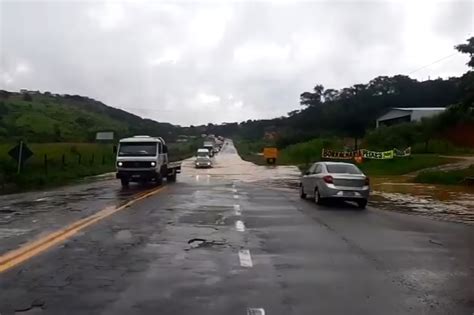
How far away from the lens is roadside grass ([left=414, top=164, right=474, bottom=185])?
35562 mm

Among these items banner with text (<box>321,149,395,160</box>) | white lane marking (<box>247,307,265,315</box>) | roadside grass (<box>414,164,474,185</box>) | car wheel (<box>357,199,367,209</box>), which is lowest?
white lane marking (<box>247,307,265,315</box>)

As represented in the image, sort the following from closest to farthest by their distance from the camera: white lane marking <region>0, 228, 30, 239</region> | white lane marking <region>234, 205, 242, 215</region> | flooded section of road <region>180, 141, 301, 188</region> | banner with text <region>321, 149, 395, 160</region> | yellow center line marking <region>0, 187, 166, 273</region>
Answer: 1. yellow center line marking <region>0, 187, 166, 273</region>
2. white lane marking <region>0, 228, 30, 239</region>
3. white lane marking <region>234, 205, 242, 215</region>
4. flooded section of road <region>180, 141, 301, 188</region>
5. banner with text <region>321, 149, 395, 160</region>

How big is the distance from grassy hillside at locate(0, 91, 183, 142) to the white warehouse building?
115 ft

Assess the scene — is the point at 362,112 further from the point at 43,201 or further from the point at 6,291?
the point at 6,291

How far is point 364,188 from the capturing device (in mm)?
20922

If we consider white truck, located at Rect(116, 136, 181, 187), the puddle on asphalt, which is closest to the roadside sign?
white truck, located at Rect(116, 136, 181, 187)

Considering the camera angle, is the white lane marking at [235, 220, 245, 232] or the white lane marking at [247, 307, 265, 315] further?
the white lane marking at [235, 220, 245, 232]

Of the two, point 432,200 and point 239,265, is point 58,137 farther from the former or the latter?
point 239,265

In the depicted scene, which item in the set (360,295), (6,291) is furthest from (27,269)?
(360,295)

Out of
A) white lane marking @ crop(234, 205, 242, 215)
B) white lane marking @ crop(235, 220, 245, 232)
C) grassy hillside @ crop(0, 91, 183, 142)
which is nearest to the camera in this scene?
white lane marking @ crop(235, 220, 245, 232)

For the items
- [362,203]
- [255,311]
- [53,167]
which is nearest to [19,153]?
[53,167]

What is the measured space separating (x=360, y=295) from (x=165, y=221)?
8.48 meters

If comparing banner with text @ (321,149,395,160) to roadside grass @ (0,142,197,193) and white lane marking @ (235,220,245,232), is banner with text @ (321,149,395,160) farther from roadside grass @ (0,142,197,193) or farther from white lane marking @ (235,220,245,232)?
white lane marking @ (235,220,245,232)

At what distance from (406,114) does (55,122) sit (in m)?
49.7
